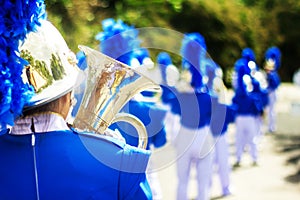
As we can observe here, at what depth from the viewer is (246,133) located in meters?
9.38

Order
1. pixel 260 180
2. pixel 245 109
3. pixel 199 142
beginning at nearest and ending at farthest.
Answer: pixel 199 142
pixel 260 180
pixel 245 109

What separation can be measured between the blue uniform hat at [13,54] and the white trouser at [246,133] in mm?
7316

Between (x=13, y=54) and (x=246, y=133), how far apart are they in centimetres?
757

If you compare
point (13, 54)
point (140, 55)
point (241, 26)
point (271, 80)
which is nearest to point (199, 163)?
point (140, 55)

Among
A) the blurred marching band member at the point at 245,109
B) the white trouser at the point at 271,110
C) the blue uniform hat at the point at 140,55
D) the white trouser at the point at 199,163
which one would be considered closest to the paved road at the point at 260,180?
the blurred marching band member at the point at 245,109

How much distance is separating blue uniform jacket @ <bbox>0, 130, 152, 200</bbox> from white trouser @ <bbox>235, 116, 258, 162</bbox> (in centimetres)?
709

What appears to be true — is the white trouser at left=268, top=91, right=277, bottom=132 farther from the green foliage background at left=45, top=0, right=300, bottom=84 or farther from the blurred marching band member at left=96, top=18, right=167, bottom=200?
the blurred marching band member at left=96, top=18, right=167, bottom=200

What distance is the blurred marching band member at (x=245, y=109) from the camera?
8.50m

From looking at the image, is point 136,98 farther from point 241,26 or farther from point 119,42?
point 241,26

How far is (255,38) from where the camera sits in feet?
77.5

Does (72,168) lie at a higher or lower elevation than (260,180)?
higher

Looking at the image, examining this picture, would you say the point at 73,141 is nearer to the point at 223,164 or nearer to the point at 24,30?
the point at 24,30

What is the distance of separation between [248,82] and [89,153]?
6.76 meters

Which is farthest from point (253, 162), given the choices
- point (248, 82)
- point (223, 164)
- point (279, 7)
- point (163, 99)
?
point (279, 7)
